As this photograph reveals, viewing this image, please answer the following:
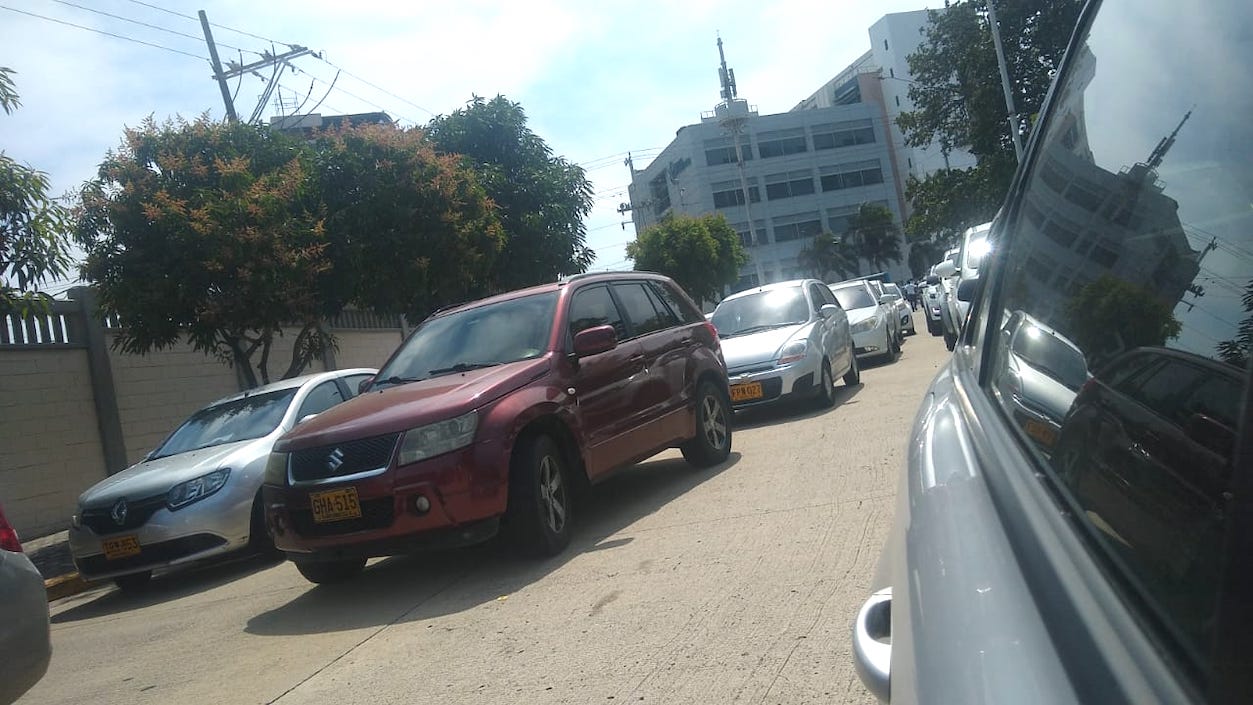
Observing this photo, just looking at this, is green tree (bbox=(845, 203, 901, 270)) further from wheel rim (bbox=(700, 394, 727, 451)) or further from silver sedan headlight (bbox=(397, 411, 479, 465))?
silver sedan headlight (bbox=(397, 411, 479, 465))

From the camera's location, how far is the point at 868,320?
15.1m

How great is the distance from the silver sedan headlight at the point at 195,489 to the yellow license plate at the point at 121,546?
372 mm

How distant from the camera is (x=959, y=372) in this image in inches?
105

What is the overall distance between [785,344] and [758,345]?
323 mm

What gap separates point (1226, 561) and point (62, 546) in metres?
12.4

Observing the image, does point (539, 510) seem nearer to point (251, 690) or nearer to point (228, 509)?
point (251, 690)

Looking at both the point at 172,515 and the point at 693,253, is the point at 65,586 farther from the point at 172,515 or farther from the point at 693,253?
the point at 693,253

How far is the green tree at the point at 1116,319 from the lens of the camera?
1.06 meters

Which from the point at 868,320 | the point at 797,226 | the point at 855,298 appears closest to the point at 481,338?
the point at 868,320

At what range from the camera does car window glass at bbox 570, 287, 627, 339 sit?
6.81 metres

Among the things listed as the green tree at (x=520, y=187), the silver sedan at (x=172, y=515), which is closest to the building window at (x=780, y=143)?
the green tree at (x=520, y=187)

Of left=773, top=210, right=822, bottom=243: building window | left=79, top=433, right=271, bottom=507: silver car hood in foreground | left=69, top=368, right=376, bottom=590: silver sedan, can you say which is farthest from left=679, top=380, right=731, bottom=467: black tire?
left=773, top=210, right=822, bottom=243: building window

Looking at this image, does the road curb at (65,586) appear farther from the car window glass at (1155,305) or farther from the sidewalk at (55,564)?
the car window glass at (1155,305)

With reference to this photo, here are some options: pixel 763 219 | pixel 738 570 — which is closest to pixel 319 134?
pixel 738 570
